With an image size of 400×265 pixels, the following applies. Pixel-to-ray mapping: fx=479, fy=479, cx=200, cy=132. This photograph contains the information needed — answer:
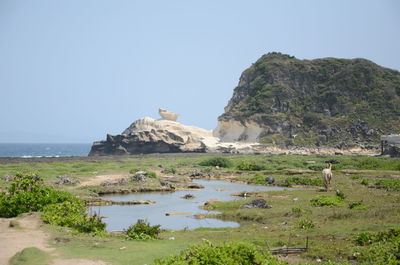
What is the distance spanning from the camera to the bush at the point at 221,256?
390 inches

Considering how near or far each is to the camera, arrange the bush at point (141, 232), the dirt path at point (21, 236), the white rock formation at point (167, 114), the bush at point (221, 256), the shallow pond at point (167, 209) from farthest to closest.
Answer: the white rock formation at point (167, 114), the shallow pond at point (167, 209), the bush at point (141, 232), the dirt path at point (21, 236), the bush at point (221, 256)

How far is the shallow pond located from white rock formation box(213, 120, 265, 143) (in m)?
57.9

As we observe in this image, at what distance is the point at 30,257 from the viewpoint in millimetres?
11250

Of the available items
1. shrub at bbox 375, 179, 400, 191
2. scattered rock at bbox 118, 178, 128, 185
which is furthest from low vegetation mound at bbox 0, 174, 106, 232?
shrub at bbox 375, 179, 400, 191

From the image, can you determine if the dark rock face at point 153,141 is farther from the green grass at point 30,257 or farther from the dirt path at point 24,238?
the green grass at point 30,257

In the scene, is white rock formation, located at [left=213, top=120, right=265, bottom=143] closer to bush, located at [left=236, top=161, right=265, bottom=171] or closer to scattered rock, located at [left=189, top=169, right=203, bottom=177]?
bush, located at [left=236, top=161, right=265, bottom=171]

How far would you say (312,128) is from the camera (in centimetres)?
9169

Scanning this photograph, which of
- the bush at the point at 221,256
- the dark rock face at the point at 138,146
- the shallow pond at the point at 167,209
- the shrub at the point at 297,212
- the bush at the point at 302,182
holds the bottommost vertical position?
the shallow pond at the point at 167,209

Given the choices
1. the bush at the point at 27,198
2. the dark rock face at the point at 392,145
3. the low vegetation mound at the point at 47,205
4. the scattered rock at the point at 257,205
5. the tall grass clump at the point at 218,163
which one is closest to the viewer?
the low vegetation mound at the point at 47,205

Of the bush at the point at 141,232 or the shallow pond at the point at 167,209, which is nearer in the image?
the bush at the point at 141,232

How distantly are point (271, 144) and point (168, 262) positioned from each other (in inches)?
2986

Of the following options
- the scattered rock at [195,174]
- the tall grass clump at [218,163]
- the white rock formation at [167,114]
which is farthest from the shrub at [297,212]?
the white rock formation at [167,114]

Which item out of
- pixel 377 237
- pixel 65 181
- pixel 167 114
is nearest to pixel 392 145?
pixel 65 181

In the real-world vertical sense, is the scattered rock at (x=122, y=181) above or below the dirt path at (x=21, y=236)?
above
